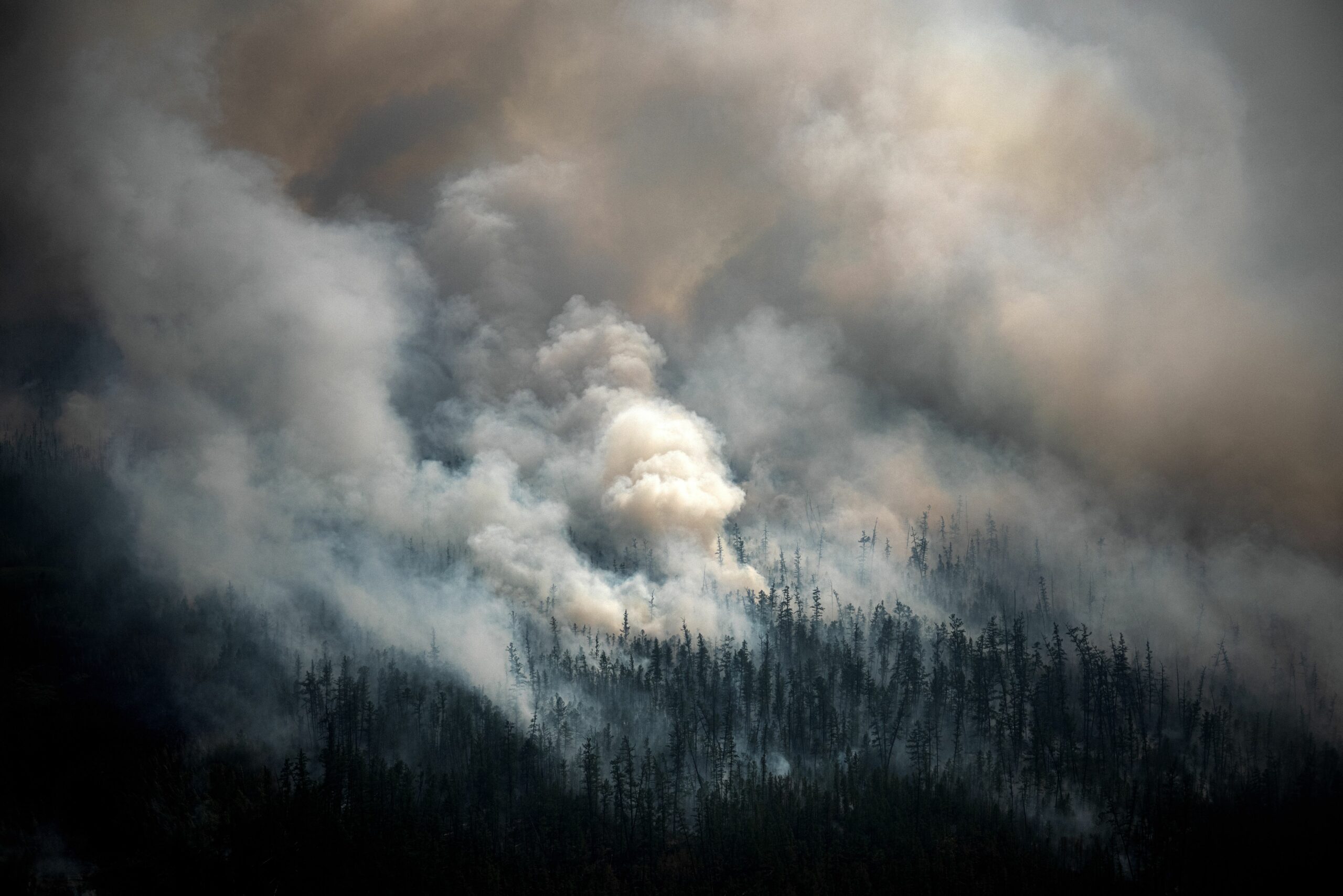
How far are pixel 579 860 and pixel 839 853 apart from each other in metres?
46.4

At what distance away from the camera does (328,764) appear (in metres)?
178

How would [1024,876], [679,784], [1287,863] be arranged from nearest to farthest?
[1024,876], [1287,863], [679,784]

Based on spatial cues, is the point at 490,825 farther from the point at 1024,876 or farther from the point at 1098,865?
the point at 1098,865

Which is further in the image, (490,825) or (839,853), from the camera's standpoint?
(490,825)

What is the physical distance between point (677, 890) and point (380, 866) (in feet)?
162

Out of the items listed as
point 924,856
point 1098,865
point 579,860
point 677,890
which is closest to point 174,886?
point 579,860

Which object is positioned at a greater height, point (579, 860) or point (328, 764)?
point (328, 764)

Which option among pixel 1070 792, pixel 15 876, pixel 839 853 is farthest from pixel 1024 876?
pixel 15 876

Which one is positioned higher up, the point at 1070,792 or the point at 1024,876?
the point at 1070,792

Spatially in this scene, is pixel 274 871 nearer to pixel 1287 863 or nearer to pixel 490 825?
pixel 490 825

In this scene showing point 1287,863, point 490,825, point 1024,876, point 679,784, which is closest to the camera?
point 1024,876

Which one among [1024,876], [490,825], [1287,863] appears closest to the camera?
[1024,876]

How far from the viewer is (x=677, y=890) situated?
153 metres

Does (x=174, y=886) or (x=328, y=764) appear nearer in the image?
(x=174, y=886)
